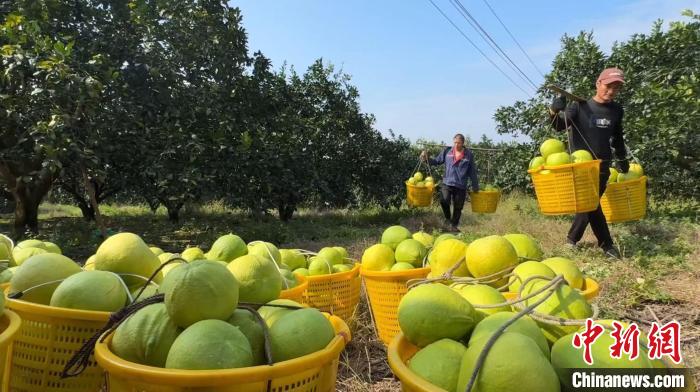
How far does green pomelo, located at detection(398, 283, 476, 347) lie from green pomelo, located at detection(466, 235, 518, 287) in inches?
21.1

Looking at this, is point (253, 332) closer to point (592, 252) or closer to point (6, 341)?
point (6, 341)

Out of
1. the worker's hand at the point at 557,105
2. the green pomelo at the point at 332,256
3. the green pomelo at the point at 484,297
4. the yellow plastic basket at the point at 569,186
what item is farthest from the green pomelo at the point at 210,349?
the worker's hand at the point at 557,105

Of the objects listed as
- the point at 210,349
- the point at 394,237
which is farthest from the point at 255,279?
the point at 394,237

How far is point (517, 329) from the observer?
1.19 metres

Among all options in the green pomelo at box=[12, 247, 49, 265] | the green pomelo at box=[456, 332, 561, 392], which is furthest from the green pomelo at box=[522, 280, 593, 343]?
the green pomelo at box=[12, 247, 49, 265]

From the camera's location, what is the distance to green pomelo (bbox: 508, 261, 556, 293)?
1.70 meters

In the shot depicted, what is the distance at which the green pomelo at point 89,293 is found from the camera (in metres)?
1.54

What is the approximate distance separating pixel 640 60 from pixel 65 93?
34.0ft

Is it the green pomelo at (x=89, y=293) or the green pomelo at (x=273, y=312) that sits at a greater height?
the green pomelo at (x=89, y=293)

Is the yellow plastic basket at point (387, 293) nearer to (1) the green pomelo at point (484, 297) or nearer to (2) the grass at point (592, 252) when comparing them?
(2) the grass at point (592, 252)

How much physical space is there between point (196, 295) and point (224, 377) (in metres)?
0.34

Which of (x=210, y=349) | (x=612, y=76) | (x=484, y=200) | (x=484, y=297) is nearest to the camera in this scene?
(x=210, y=349)

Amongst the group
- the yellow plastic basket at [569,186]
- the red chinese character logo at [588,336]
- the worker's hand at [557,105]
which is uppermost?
the worker's hand at [557,105]

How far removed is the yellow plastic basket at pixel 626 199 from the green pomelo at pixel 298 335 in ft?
16.5
